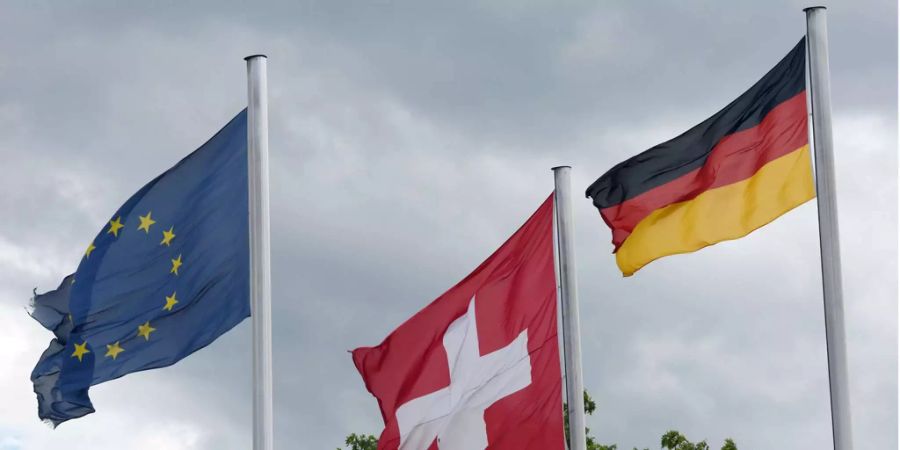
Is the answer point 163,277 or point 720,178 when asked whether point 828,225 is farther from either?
point 163,277

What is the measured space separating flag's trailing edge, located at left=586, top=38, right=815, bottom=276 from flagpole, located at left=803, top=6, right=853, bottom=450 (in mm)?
296

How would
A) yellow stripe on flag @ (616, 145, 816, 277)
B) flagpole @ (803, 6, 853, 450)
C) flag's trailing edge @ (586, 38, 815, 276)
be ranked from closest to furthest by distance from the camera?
1. flagpole @ (803, 6, 853, 450)
2. yellow stripe on flag @ (616, 145, 816, 277)
3. flag's trailing edge @ (586, 38, 815, 276)

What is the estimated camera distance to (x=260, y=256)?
17578mm

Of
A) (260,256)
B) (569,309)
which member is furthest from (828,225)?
(260,256)

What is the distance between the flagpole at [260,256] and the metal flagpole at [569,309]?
3983mm

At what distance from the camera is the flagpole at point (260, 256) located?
1731 cm

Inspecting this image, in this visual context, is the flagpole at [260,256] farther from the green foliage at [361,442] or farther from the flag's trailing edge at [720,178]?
the green foliage at [361,442]

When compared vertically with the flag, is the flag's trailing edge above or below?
above

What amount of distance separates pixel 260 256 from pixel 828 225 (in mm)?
6205

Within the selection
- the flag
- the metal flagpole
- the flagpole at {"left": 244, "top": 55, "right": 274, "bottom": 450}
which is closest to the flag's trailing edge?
the metal flagpole

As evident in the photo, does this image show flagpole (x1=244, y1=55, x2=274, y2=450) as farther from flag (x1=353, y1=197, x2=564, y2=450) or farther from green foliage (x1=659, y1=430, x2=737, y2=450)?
green foliage (x1=659, y1=430, x2=737, y2=450)

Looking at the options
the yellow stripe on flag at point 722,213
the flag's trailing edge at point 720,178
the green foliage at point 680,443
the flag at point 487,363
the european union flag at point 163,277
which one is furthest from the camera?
the green foliage at point 680,443

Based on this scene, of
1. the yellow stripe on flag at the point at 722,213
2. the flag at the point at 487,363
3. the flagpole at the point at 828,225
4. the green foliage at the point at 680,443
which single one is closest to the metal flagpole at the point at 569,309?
the flag at the point at 487,363

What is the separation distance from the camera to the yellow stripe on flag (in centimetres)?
1723
